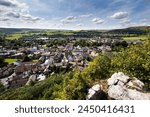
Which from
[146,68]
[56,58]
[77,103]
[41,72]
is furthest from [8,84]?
[77,103]

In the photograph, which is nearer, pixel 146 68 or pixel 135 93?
pixel 135 93

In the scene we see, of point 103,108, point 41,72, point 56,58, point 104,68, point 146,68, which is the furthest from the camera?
point 56,58

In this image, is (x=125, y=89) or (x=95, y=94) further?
(x=125, y=89)

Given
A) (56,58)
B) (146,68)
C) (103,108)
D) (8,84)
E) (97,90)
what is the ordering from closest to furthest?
1. (103,108)
2. (97,90)
3. (146,68)
4. (8,84)
5. (56,58)

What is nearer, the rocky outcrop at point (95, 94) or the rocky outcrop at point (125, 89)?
the rocky outcrop at point (95, 94)

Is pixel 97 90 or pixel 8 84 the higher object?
pixel 97 90

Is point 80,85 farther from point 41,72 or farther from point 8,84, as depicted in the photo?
point 41,72

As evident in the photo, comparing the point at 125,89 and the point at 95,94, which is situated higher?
the point at 95,94

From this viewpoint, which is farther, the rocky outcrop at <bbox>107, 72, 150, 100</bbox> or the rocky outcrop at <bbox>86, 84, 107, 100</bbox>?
the rocky outcrop at <bbox>107, 72, 150, 100</bbox>
